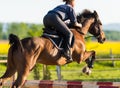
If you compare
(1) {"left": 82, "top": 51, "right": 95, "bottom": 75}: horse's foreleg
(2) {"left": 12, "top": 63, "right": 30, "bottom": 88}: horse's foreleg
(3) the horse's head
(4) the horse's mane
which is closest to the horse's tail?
(2) {"left": 12, "top": 63, "right": 30, "bottom": 88}: horse's foreleg

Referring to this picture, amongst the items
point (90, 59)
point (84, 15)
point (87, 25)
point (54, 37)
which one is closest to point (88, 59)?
point (90, 59)

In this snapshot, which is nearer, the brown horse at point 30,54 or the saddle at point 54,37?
the brown horse at point 30,54

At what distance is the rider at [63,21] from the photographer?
10523mm

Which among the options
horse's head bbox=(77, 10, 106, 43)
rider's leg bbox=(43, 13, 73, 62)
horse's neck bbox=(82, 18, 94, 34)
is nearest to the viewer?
rider's leg bbox=(43, 13, 73, 62)

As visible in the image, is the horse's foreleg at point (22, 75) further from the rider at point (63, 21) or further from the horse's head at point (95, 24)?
the horse's head at point (95, 24)

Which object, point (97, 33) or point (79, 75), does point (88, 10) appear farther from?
point (79, 75)

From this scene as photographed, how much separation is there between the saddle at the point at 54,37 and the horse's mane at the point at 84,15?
136 centimetres

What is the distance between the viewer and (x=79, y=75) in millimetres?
23719

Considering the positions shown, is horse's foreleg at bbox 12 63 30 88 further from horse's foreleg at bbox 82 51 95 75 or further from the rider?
horse's foreleg at bbox 82 51 95 75

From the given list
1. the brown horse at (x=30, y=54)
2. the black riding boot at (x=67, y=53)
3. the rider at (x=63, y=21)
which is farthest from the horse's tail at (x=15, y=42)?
the black riding boot at (x=67, y=53)

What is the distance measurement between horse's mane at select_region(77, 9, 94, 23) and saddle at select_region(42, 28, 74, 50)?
1.36 meters

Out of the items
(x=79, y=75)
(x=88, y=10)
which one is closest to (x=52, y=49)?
(x=88, y=10)

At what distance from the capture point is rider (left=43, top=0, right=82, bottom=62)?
10.5 m

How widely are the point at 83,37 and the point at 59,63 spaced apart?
123 cm
